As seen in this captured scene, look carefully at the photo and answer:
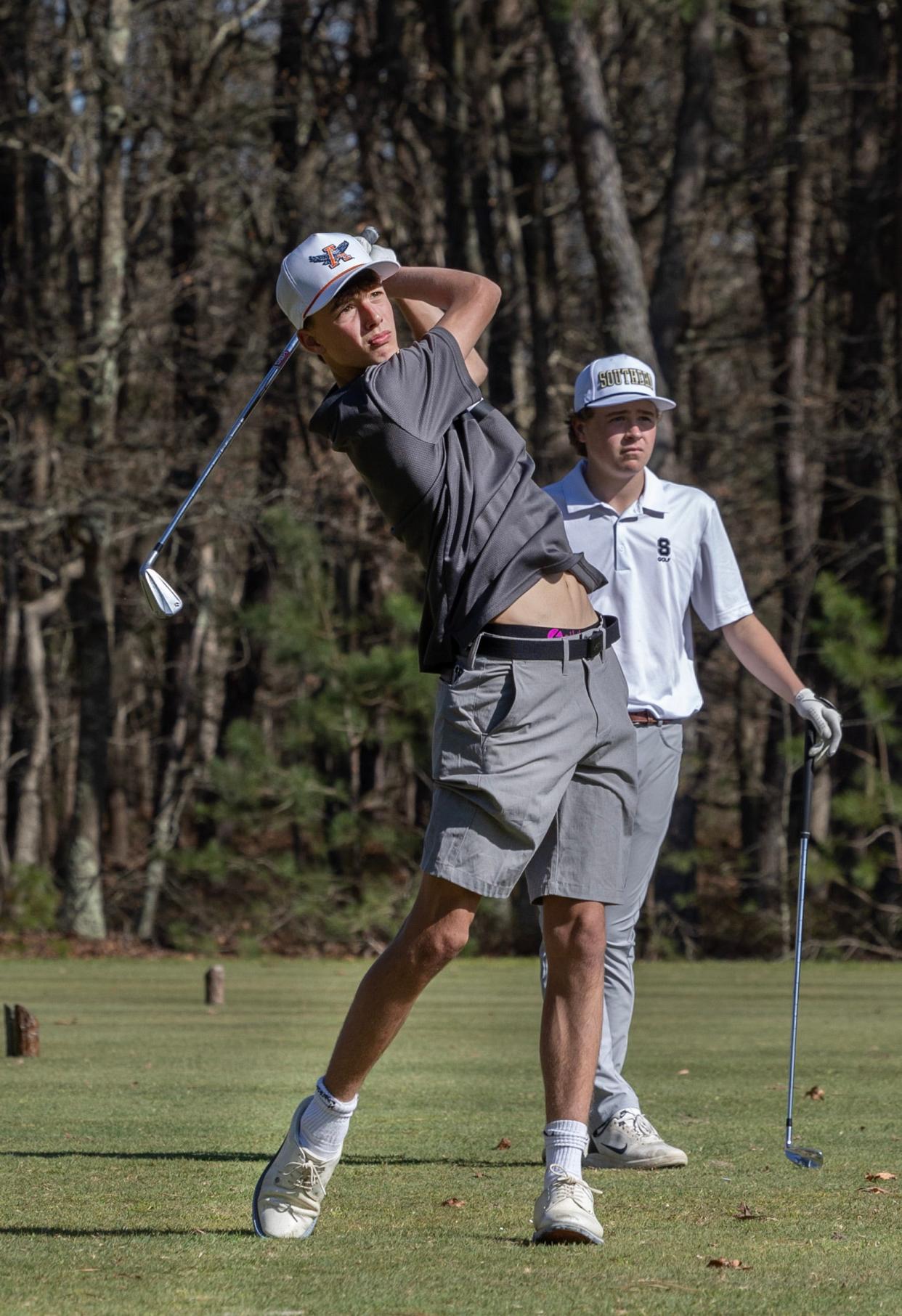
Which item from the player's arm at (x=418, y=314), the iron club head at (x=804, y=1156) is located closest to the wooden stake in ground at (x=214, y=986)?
the iron club head at (x=804, y=1156)

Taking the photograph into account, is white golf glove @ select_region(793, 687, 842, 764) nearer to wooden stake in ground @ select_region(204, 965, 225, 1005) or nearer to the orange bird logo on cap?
the orange bird logo on cap

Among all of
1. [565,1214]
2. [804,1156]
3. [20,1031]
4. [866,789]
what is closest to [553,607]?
[565,1214]

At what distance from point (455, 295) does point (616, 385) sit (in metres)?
1.33

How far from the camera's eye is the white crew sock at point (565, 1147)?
3.98 meters

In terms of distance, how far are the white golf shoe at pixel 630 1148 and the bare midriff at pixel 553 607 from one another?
1489mm

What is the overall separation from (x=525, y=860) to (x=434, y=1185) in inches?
40.1

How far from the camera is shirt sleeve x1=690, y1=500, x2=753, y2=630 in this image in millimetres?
5547

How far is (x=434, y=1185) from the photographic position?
15.1 feet

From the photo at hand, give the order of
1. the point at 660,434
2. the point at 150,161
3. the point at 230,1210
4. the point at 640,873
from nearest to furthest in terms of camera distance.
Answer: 1. the point at 230,1210
2. the point at 640,873
3. the point at 660,434
4. the point at 150,161

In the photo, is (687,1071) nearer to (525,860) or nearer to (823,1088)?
(823,1088)

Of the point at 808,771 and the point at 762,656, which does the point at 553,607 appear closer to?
the point at 808,771

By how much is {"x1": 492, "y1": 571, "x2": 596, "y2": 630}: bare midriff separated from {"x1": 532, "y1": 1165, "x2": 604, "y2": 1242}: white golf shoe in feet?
3.68

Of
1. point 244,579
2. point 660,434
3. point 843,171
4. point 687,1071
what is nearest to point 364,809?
point 660,434

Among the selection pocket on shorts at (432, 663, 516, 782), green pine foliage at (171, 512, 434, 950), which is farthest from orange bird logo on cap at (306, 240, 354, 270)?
green pine foliage at (171, 512, 434, 950)
